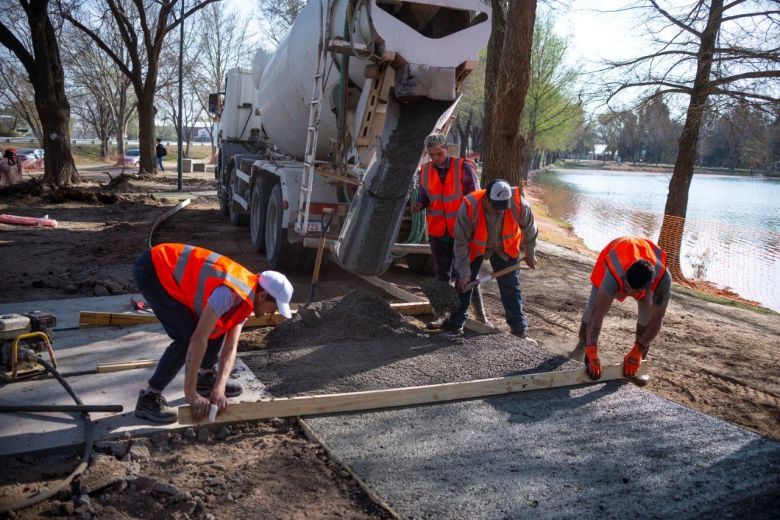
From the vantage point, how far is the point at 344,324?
5.90 m

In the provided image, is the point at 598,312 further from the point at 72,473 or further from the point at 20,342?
the point at 20,342

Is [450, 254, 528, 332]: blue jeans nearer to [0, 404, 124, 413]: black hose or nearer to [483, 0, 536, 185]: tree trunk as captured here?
[0, 404, 124, 413]: black hose

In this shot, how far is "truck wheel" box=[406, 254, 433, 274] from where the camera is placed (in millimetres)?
9000

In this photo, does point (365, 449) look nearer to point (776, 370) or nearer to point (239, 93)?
point (776, 370)

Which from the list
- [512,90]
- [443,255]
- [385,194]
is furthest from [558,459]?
[512,90]

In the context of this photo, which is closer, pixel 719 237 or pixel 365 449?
pixel 365 449

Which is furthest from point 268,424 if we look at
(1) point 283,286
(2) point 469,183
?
(2) point 469,183

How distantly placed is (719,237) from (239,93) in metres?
14.2

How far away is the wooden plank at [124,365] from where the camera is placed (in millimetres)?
4516

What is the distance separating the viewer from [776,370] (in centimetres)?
583

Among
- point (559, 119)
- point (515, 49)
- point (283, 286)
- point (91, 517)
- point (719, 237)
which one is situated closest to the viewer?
point (91, 517)

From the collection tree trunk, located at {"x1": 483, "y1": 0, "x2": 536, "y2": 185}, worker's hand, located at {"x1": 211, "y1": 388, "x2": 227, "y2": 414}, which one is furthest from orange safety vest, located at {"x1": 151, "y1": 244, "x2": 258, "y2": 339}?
tree trunk, located at {"x1": 483, "y1": 0, "x2": 536, "y2": 185}

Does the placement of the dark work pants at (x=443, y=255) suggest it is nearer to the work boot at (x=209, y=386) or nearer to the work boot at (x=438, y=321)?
the work boot at (x=438, y=321)

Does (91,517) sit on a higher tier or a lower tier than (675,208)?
lower
